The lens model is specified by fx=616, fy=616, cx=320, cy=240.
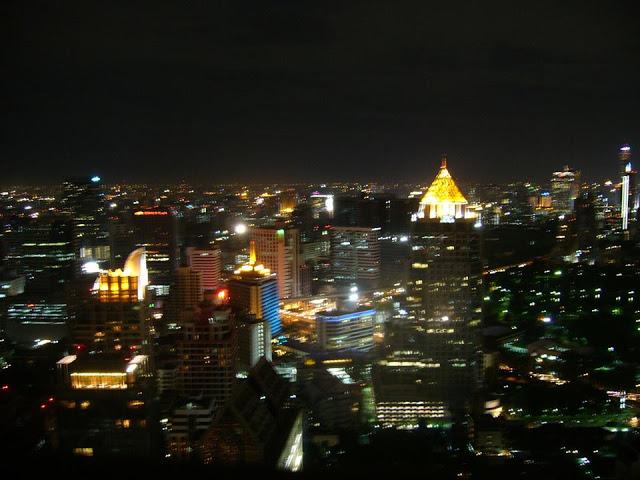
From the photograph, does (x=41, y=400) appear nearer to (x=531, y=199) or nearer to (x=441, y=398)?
(x=441, y=398)

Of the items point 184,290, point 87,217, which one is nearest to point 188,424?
point 184,290

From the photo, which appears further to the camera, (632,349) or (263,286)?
(263,286)

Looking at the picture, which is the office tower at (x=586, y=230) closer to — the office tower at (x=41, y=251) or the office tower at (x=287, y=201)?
the office tower at (x=287, y=201)

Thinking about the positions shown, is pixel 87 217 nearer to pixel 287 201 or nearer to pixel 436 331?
pixel 287 201

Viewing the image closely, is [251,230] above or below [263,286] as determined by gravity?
above

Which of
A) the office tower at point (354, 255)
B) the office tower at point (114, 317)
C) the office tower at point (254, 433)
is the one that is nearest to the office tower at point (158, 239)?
the office tower at point (354, 255)

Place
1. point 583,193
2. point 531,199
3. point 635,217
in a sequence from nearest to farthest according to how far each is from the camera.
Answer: point 635,217, point 583,193, point 531,199

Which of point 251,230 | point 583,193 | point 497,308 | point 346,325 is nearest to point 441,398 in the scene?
point 346,325
